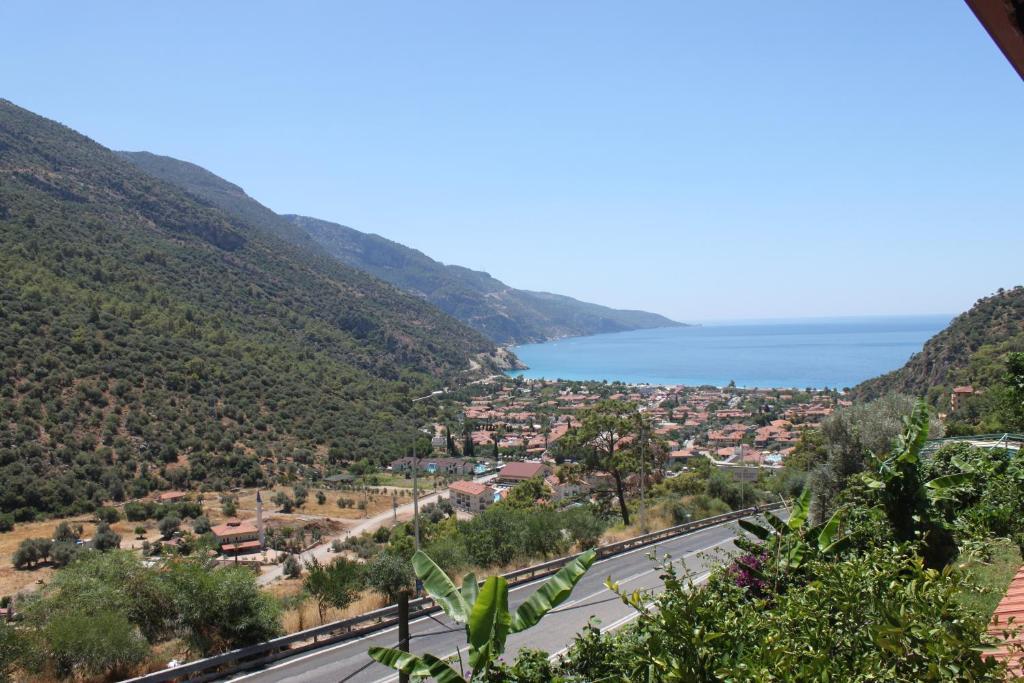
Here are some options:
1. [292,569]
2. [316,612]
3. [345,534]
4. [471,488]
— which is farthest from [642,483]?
[471,488]

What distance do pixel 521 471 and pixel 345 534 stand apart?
88.5ft

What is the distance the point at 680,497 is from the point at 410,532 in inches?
533

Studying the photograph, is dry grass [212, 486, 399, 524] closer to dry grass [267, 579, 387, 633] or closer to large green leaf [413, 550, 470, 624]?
dry grass [267, 579, 387, 633]

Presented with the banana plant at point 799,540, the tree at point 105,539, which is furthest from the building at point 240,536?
the banana plant at point 799,540

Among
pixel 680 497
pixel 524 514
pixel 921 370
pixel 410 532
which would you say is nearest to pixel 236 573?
pixel 524 514

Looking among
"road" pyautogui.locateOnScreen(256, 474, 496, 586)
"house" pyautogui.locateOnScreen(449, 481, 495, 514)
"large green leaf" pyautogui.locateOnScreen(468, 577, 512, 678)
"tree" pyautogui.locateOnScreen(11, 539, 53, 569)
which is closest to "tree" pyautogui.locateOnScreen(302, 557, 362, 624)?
"large green leaf" pyautogui.locateOnScreen(468, 577, 512, 678)

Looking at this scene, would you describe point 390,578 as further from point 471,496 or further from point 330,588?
point 471,496

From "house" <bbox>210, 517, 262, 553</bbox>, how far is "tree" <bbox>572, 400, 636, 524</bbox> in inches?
731

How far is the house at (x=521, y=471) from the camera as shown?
6253cm

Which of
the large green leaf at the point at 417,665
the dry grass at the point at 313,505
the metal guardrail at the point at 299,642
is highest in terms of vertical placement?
the large green leaf at the point at 417,665

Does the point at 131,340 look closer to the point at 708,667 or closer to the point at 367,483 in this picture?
the point at 367,483

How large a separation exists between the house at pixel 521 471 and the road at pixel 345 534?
352 inches

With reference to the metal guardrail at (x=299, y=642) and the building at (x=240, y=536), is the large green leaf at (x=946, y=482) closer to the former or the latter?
the metal guardrail at (x=299, y=642)

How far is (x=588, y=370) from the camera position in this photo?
645 ft
